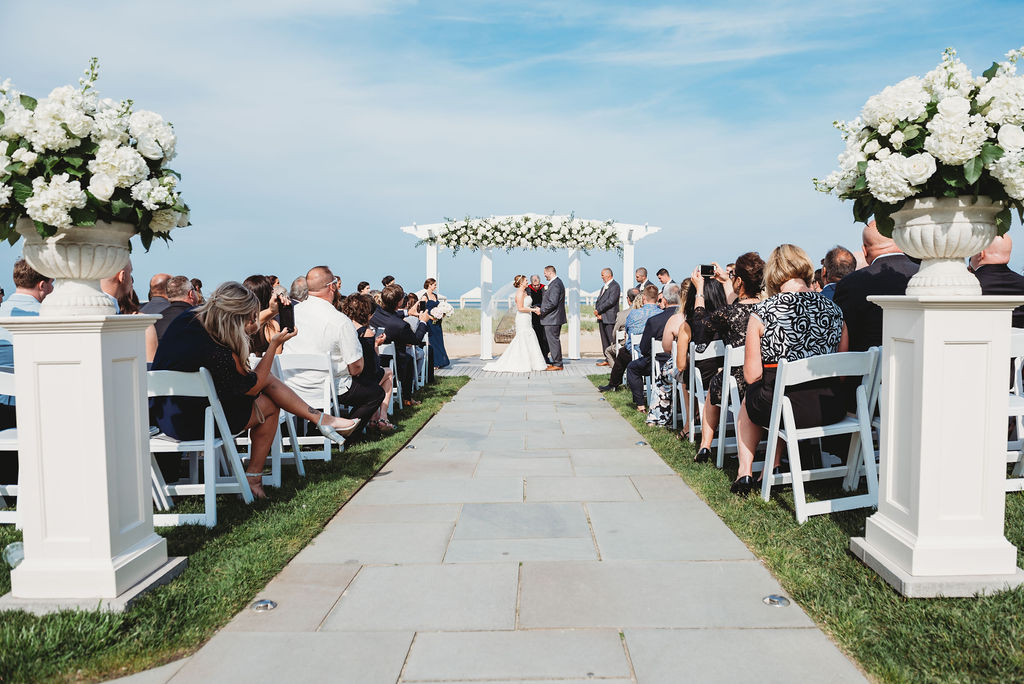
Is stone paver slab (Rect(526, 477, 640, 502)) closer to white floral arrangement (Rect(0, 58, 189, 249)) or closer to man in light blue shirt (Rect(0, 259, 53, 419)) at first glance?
white floral arrangement (Rect(0, 58, 189, 249))

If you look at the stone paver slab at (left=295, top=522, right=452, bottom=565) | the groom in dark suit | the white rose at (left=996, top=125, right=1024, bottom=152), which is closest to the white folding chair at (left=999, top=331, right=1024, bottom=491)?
the white rose at (left=996, top=125, right=1024, bottom=152)

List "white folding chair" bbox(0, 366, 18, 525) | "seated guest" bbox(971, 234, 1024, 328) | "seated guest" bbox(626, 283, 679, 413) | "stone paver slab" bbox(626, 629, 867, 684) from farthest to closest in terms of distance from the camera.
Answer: "seated guest" bbox(626, 283, 679, 413) < "seated guest" bbox(971, 234, 1024, 328) < "white folding chair" bbox(0, 366, 18, 525) < "stone paver slab" bbox(626, 629, 867, 684)

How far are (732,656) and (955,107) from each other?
83.6 inches

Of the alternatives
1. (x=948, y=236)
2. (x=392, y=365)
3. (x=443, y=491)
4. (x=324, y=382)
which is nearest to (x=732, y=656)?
(x=948, y=236)

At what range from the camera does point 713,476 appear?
202 inches

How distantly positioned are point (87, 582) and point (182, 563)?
1.49ft

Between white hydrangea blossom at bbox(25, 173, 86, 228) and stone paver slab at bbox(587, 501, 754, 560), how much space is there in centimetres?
264

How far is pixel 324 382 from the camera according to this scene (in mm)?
6090

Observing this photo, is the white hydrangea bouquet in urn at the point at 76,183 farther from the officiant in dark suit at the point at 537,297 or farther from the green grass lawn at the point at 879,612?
the officiant in dark suit at the point at 537,297

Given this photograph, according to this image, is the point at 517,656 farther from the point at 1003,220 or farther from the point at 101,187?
the point at 1003,220

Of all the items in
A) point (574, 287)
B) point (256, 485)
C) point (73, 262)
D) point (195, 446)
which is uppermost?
point (574, 287)

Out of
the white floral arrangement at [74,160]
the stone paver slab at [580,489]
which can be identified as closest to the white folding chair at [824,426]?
the stone paver slab at [580,489]

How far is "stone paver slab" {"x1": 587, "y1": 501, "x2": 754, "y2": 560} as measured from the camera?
11.8 feet

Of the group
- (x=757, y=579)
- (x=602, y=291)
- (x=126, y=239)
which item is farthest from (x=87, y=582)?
(x=602, y=291)
